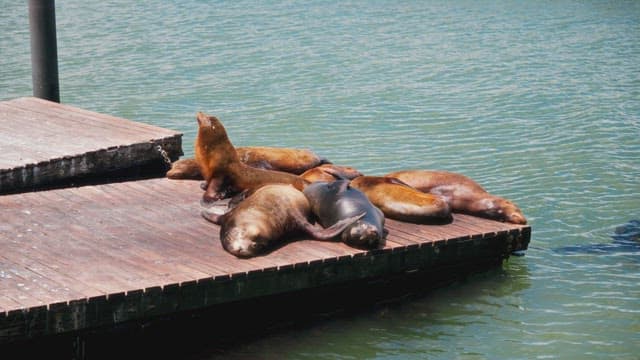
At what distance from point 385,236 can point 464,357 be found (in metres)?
0.89

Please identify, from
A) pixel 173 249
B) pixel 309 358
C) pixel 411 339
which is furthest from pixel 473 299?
pixel 173 249

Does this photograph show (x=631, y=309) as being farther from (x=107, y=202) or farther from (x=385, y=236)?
(x=107, y=202)

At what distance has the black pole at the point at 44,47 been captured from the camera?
9781 mm

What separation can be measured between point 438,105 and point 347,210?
6692 mm

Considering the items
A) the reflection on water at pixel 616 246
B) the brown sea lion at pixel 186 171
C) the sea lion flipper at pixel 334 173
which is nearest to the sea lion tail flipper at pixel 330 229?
the sea lion flipper at pixel 334 173

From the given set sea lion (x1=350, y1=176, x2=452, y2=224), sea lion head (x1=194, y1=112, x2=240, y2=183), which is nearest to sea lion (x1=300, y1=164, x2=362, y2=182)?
sea lion (x1=350, y1=176, x2=452, y2=224)

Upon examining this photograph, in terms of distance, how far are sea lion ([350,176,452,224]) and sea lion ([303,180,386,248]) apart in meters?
0.27

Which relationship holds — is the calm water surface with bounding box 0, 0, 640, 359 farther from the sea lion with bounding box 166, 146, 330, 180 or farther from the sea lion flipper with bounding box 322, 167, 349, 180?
the sea lion with bounding box 166, 146, 330, 180

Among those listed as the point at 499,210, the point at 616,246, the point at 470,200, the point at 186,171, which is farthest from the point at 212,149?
the point at 616,246

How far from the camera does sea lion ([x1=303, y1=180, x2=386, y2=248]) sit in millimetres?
6418

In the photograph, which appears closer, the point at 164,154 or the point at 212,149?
the point at 212,149

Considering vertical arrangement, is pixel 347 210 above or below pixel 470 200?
above

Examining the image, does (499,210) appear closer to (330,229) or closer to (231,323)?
(330,229)

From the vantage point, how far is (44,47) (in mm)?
9938
